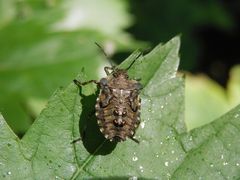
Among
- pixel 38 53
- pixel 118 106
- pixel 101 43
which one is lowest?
pixel 101 43

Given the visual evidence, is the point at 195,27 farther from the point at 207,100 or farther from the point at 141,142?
the point at 141,142

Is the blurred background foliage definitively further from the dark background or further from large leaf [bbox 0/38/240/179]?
large leaf [bbox 0/38/240/179]

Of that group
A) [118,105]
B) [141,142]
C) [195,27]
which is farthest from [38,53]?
[195,27]

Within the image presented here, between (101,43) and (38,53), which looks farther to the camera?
(101,43)

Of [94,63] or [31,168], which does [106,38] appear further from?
[31,168]

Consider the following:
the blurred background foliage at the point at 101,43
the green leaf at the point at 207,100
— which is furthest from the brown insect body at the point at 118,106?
the green leaf at the point at 207,100

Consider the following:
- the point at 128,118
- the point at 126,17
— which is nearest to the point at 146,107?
the point at 128,118
